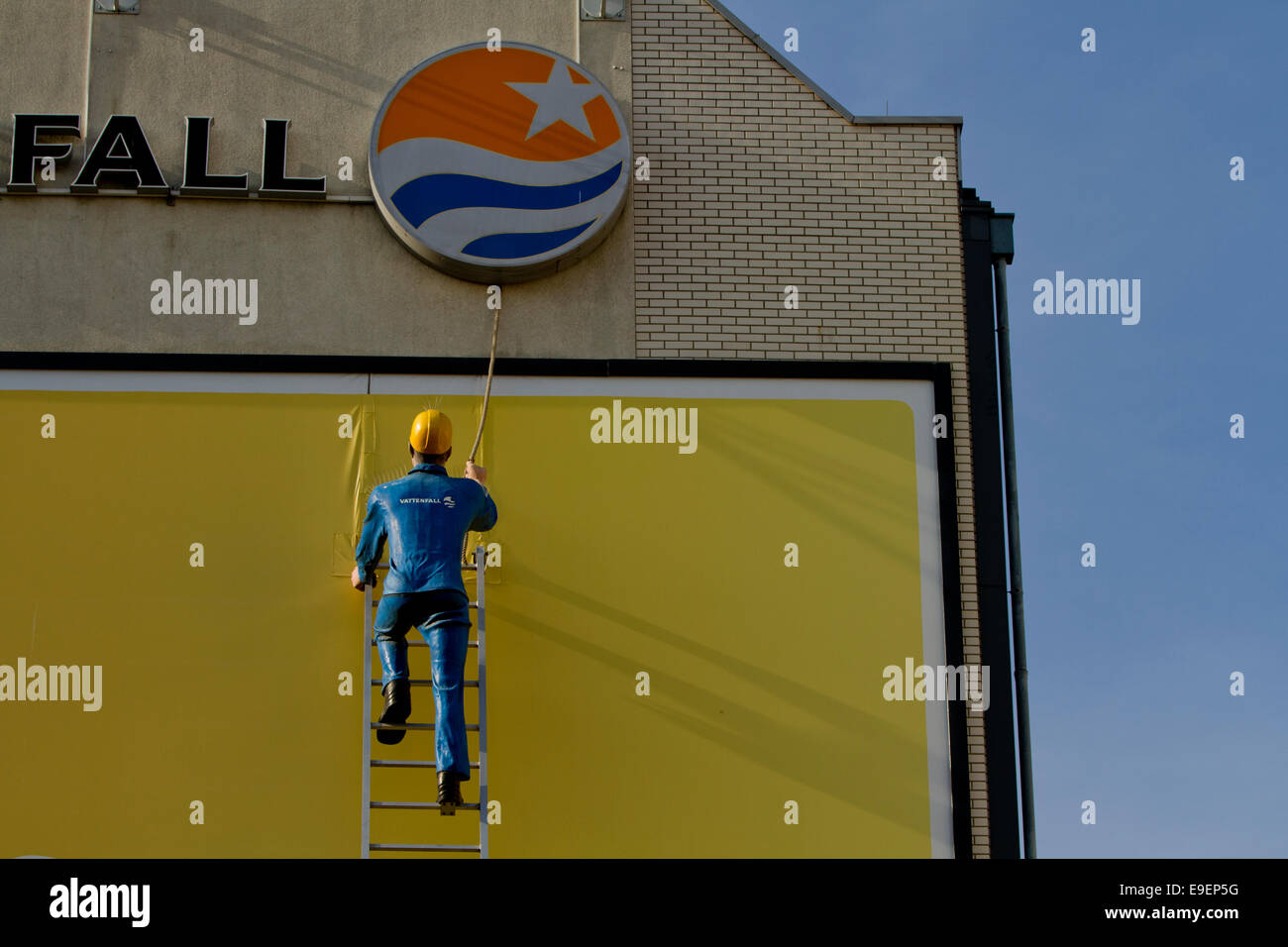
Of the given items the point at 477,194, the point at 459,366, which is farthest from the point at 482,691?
the point at 477,194

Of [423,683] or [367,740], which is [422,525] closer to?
[423,683]

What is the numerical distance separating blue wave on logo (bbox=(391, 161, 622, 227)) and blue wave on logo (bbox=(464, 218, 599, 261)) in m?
0.21

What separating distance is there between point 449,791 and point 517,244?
422cm

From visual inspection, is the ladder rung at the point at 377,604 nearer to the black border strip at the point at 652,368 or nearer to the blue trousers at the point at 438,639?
the blue trousers at the point at 438,639

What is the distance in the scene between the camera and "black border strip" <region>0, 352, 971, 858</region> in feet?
40.1

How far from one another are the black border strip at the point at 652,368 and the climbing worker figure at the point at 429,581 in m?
1.43

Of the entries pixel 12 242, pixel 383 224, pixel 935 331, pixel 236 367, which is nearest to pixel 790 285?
pixel 935 331

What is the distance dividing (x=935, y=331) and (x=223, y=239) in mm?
5131

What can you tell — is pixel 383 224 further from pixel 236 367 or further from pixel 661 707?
pixel 661 707

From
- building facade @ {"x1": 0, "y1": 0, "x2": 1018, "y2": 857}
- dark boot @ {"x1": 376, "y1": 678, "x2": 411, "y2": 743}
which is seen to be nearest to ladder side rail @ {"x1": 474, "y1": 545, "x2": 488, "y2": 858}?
dark boot @ {"x1": 376, "y1": 678, "x2": 411, "y2": 743}

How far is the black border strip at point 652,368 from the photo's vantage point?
12211mm

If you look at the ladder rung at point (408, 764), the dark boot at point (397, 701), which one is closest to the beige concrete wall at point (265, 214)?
the dark boot at point (397, 701)

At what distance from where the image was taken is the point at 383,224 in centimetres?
1278

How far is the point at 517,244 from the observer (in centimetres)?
1266
